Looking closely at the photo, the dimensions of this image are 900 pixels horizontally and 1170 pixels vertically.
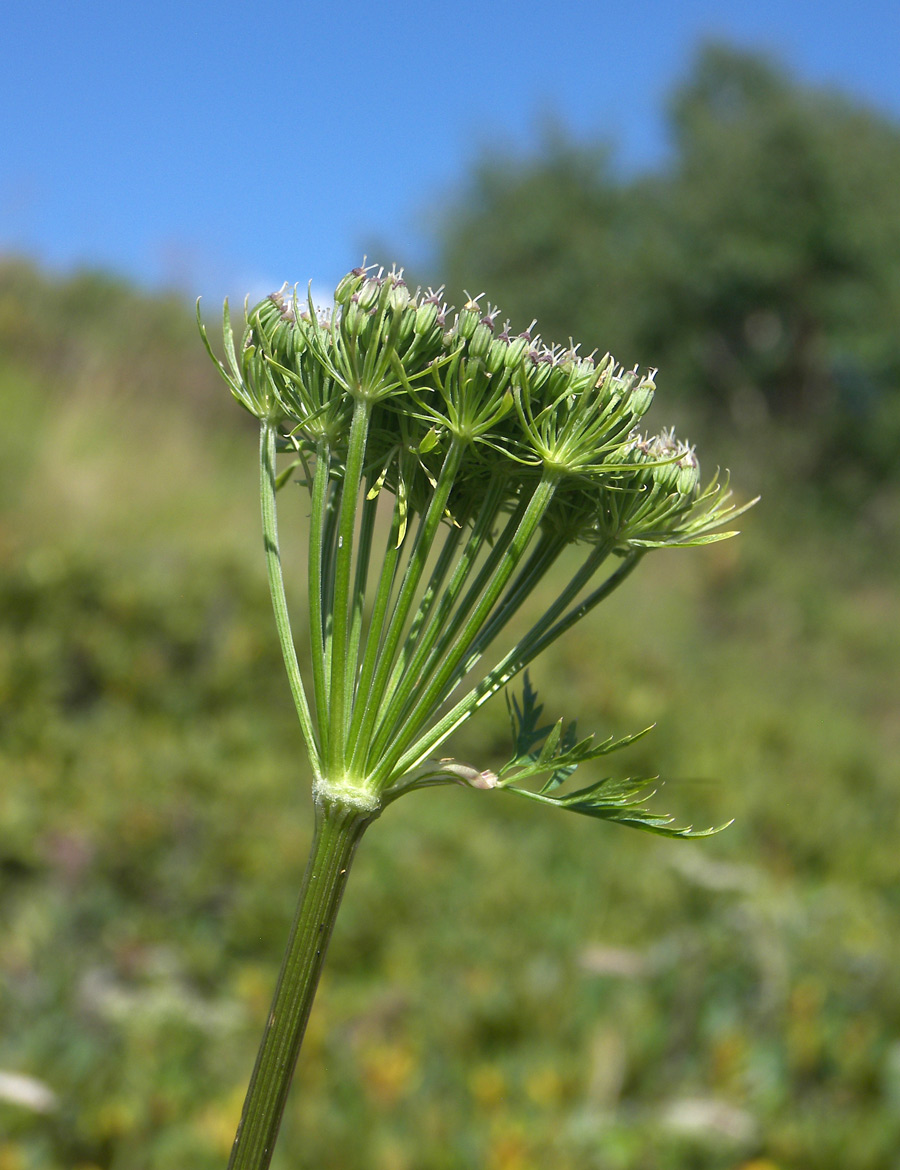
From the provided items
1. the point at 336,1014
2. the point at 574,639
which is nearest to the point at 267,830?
the point at 336,1014

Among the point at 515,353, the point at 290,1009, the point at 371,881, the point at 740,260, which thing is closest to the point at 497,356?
the point at 515,353

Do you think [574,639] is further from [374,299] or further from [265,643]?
[374,299]

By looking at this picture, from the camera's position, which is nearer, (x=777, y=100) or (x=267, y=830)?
(x=267, y=830)

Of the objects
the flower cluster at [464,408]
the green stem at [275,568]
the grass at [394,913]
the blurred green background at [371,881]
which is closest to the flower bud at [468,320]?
the flower cluster at [464,408]

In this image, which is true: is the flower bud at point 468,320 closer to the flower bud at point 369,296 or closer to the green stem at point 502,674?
the flower bud at point 369,296

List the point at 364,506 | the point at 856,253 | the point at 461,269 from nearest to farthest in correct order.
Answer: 1. the point at 364,506
2. the point at 856,253
3. the point at 461,269

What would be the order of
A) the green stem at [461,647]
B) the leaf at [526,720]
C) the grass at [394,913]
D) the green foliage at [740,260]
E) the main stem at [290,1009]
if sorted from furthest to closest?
the green foliage at [740,260] → the grass at [394,913] → the leaf at [526,720] → the green stem at [461,647] → the main stem at [290,1009]

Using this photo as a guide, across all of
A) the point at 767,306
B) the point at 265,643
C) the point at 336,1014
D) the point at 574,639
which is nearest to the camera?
the point at 336,1014
